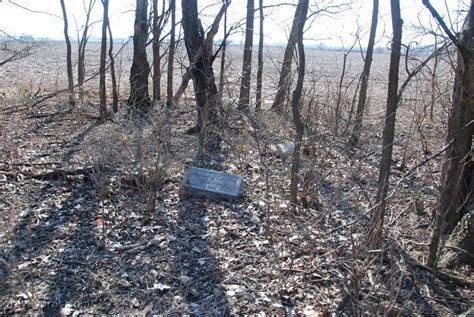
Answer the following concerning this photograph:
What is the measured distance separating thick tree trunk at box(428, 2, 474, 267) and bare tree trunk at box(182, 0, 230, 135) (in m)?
3.95

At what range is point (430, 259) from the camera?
328cm

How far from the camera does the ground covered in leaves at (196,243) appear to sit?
2979mm

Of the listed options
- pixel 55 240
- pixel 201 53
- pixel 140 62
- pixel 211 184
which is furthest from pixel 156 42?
pixel 55 240

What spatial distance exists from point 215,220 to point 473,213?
2375 mm

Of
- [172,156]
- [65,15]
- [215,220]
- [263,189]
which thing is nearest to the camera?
[215,220]

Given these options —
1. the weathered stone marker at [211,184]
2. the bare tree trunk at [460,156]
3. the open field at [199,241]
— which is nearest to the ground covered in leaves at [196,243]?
the open field at [199,241]

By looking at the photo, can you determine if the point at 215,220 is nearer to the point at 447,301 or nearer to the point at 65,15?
the point at 447,301

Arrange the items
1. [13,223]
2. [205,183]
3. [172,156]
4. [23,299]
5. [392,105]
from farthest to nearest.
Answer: [172,156], [205,183], [13,223], [392,105], [23,299]

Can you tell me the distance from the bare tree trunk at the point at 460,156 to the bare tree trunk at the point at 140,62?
6.63m

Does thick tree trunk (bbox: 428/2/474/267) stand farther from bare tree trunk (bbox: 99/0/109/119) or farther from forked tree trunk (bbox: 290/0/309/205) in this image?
→ bare tree trunk (bbox: 99/0/109/119)

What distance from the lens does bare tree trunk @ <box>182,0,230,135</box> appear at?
6.84 metres

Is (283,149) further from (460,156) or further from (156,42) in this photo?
(156,42)

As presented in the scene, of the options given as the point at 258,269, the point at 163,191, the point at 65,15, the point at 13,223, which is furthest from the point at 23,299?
the point at 65,15

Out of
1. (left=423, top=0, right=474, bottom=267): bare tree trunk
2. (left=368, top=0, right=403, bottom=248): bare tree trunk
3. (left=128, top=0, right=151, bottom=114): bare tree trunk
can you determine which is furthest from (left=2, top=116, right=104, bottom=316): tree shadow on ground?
(left=128, top=0, right=151, bottom=114): bare tree trunk
